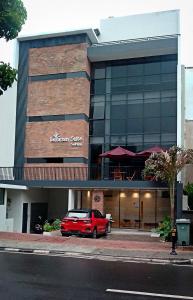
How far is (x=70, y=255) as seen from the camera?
15.4 meters

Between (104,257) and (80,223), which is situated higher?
(80,223)

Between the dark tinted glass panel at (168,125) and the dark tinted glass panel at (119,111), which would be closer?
the dark tinted glass panel at (168,125)

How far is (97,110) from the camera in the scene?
31391 mm

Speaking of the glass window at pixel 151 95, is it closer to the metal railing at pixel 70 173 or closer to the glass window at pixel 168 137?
the glass window at pixel 168 137

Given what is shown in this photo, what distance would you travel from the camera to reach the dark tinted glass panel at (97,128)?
3106 centimetres

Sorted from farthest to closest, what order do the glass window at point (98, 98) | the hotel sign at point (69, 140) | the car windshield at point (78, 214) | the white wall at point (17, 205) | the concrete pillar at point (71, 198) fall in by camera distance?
the glass window at point (98, 98), the hotel sign at point (69, 140), the white wall at point (17, 205), the concrete pillar at point (71, 198), the car windshield at point (78, 214)

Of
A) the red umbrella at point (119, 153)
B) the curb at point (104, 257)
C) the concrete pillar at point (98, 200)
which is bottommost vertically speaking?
the curb at point (104, 257)

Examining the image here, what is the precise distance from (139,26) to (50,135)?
34.5 feet

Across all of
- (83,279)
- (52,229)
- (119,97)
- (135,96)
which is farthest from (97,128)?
(83,279)

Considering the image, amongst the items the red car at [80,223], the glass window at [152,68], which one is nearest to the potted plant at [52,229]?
the red car at [80,223]

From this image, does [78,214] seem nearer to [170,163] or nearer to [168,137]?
[170,163]

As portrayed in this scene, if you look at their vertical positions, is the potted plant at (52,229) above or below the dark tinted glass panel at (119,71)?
below

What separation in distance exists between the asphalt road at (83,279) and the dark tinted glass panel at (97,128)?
57.6 ft

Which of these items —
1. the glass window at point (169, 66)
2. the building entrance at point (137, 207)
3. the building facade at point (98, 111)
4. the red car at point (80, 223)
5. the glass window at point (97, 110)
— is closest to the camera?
the red car at point (80, 223)
